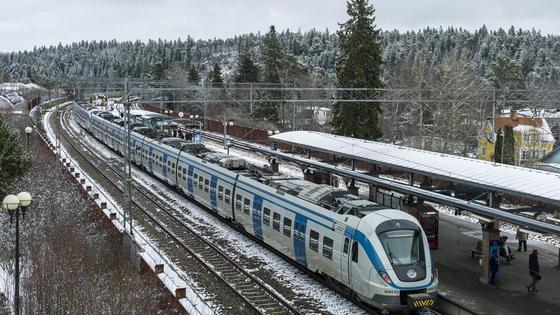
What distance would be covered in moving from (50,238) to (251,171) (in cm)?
875

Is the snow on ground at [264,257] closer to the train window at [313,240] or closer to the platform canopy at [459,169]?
the train window at [313,240]

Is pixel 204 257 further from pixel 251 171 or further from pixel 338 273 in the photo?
pixel 338 273

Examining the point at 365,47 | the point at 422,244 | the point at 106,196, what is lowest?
the point at 106,196

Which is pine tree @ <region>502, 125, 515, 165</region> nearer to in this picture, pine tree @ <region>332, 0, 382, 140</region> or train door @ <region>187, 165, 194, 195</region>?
pine tree @ <region>332, 0, 382, 140</region>

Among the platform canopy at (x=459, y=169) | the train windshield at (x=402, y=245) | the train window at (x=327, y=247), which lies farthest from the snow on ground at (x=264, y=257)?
the platform canopy at (x=459, y=169)

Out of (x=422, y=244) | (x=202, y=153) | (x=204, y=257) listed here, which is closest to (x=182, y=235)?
(x=204, y=257)

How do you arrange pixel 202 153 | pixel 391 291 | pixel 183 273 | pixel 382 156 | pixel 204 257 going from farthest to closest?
pixel 202 153 → pixel 382 156 → pixel 204 257 → pixel 183 273 → pixel 391 291

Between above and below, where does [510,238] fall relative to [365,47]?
below

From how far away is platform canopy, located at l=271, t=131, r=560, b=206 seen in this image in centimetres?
1742

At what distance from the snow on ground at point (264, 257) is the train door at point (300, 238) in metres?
0.78

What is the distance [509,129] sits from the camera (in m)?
48.6

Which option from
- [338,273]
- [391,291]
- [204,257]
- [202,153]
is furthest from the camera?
[202,153]

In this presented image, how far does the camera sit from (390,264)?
52.1ft

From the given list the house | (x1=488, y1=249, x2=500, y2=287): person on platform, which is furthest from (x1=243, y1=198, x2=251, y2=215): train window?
the house
